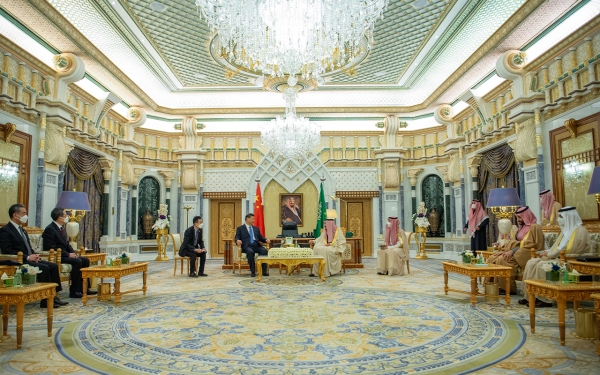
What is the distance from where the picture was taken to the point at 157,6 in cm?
808

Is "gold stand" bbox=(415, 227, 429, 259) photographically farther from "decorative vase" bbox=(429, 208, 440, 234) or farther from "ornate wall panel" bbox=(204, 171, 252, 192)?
"ornate wall panel" bbox=(204, 171, 252, 192)

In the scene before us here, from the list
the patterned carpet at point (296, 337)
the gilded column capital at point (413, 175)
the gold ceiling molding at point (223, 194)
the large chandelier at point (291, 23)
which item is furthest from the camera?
the gold ceiling molding at point (223, 194)

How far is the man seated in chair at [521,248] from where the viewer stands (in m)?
6.48

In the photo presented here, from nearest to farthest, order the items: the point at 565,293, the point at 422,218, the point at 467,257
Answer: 1. the point at 565,293
2. the point at 467,257
3. the point at 422,218

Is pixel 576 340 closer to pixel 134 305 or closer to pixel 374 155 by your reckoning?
pixel 134 305

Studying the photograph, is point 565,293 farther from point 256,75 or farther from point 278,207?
point 278,207

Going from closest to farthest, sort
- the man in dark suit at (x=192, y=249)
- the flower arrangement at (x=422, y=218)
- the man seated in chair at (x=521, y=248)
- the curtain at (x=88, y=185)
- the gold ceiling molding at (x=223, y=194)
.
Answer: the man seated in chair at (x=521, y=248) < the man in dark suit at (x=192, y=249) < the curtain at (x=88, y=185) < the flower arrangement at (x=422, y=218) < the gold ceiling molding at (x=223, y=194)

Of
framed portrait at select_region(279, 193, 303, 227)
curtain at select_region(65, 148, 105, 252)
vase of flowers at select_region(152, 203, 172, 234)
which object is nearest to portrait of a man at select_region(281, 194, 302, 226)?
framed portrait at select_region(279, 193, 303, 227)

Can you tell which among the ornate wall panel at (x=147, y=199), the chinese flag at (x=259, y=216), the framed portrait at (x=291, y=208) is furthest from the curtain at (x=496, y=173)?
the ornate wall panel at (x=147, y=199)

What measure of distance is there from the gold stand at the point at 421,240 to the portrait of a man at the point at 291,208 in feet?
13.3

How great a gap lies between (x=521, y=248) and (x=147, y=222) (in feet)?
37.5

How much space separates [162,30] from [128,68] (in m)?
2.38

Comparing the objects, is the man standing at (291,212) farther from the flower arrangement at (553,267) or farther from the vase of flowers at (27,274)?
the flower arrangement at (553,267)

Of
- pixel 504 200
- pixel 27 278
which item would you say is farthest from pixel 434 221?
pixel 27 278
